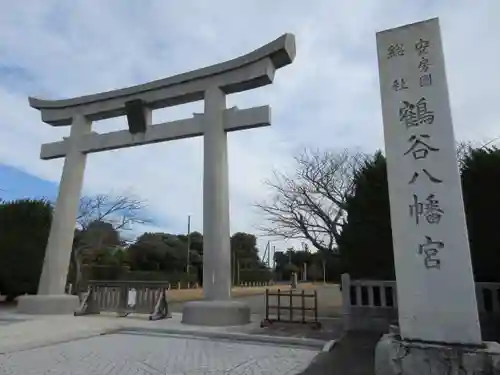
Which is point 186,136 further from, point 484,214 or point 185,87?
point 484,214

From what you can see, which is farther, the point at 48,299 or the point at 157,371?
the point at 48,299

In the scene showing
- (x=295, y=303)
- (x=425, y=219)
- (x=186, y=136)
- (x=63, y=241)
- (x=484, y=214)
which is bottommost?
(x=295, y=303)

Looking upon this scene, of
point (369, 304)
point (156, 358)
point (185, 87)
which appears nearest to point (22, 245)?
point (185, 87)

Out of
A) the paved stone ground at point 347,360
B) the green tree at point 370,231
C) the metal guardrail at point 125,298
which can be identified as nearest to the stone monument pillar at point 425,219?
the paved stone ground at point 347,360

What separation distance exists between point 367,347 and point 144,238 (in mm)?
28536

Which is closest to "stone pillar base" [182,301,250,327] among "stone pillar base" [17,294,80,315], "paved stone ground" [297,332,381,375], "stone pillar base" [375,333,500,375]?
"paved stone ground" [297,332,381,375]

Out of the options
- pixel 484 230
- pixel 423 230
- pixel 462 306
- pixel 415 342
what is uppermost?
pixel 484 230

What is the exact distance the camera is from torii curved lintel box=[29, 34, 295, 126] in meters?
9.20

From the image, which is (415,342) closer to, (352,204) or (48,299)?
(352,204)

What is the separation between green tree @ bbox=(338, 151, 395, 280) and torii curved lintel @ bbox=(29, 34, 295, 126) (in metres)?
3.48

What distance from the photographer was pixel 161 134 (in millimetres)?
10484

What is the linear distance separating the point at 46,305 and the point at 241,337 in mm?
6340

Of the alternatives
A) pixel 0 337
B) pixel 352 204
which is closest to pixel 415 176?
pixel 352 204

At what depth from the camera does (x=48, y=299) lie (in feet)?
33.9
